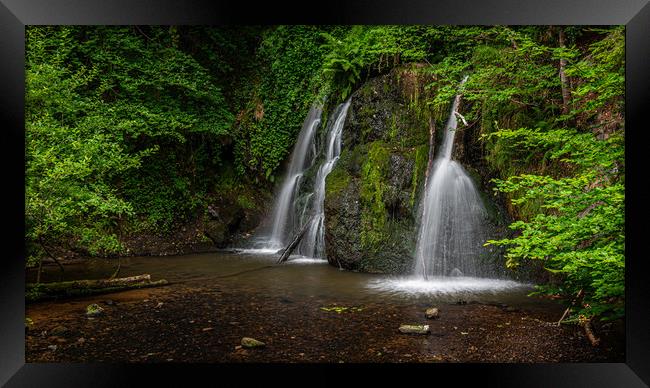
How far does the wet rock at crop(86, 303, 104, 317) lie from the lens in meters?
4.20

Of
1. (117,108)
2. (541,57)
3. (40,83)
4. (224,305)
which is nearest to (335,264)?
(224,305)

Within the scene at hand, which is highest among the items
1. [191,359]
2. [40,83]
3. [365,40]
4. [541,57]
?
[365,40]

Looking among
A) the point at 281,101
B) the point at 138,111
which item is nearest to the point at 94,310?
the point at 138,111

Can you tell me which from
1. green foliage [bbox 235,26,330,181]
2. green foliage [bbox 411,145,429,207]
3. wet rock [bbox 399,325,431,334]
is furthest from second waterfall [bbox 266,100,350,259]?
wet rock [bbox 399,325,431,334]

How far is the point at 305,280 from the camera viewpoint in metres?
5.93

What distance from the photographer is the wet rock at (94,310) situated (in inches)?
165

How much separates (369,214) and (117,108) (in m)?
6.35

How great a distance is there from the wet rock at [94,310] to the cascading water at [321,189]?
440 cm

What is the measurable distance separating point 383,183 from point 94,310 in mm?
4814

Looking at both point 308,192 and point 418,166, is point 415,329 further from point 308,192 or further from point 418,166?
point 308,192

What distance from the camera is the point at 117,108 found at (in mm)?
8539

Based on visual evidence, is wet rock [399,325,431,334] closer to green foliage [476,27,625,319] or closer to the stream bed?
the stream bed

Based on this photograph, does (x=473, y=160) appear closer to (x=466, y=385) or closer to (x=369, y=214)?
(x=369, y=214)

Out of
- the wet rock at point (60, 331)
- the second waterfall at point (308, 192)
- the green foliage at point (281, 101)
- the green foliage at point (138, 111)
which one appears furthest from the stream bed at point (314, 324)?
the green foliage at point (281, 101)
